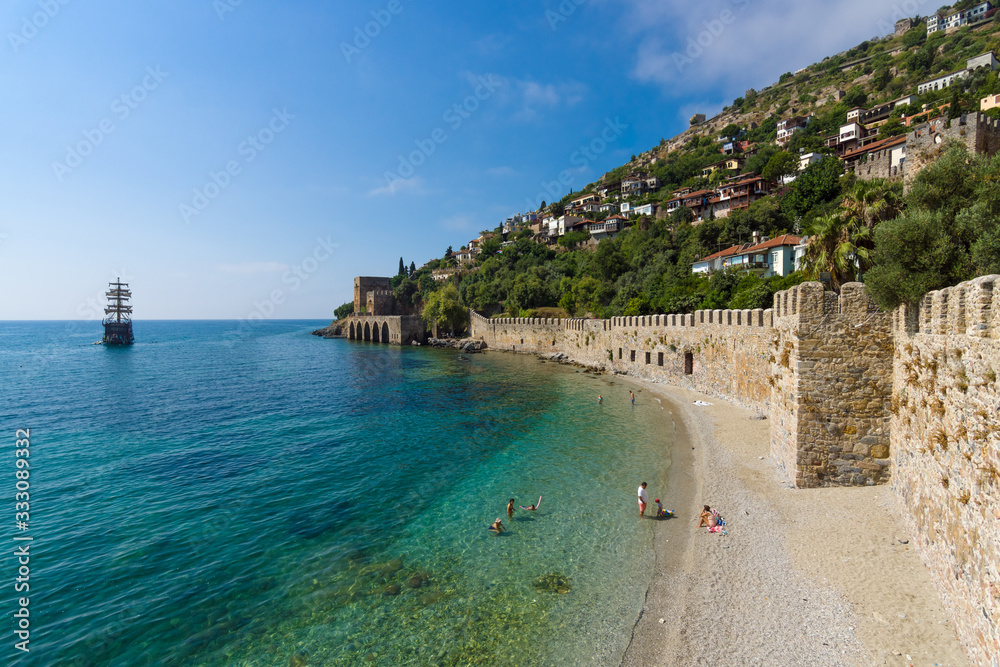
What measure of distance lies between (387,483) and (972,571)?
44.3 feet

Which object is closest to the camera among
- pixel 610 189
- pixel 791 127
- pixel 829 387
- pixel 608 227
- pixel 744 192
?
pixel 829 387

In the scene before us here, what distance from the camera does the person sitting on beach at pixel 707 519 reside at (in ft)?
33.2

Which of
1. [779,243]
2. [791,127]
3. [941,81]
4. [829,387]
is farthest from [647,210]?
[829,387]

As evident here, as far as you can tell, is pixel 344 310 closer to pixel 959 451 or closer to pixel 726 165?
pixel 726 165

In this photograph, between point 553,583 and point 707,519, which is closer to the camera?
point 553,583

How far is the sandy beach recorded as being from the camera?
6395 mm

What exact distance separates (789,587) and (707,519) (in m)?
2.42

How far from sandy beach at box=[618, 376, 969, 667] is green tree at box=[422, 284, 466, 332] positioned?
193 feet

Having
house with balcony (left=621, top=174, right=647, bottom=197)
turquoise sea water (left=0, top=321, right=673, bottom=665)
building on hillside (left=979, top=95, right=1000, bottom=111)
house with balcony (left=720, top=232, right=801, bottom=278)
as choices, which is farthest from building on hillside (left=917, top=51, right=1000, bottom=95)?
turquoise sea water (left=0, top=321, right=673, bottom=665)

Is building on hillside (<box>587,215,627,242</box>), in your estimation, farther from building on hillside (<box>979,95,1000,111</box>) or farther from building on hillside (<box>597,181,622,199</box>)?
building on hillside (<box>979,95,1000,111</box>)

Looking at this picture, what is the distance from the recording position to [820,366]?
995cm

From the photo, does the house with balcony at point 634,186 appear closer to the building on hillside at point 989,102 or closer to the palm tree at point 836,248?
the building on hillside at point 989,102

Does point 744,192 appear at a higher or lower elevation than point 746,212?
higher

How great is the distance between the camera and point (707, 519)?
1018 centimetres
